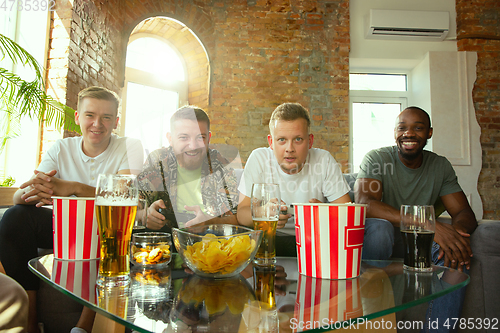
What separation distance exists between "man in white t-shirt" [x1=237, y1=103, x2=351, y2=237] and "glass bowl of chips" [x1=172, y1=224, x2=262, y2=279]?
788 mm

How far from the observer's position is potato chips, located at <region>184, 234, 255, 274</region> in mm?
603

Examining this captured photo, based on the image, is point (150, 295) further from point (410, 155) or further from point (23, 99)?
point (23, 99)

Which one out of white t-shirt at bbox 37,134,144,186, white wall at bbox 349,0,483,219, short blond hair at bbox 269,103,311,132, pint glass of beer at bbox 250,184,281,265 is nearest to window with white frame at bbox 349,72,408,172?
white wall at bbox 349,0,483,219

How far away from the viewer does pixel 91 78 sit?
2881mm

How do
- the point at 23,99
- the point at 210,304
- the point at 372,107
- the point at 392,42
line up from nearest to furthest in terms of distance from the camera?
the point at 210,304, the point at 23,99, the point at 392,42, the point at 372,107

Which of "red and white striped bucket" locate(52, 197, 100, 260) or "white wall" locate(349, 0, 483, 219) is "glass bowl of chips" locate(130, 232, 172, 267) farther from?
"white wall" locate(349, 0, 483, 219)

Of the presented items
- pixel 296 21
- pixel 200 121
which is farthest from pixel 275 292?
pixel 296 21

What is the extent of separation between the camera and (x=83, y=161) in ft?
5.35

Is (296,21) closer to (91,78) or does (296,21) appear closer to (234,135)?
(234,135)

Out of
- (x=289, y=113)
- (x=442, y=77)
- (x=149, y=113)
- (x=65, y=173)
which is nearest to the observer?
(x=289, y=113)

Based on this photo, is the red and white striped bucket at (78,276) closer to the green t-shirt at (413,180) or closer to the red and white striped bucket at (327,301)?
the red and white striped bucket at (327,301)

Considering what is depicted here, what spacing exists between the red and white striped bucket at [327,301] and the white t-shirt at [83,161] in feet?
4.20

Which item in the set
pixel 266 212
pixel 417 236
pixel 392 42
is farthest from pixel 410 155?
pixel 392 42

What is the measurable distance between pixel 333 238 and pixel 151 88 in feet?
12.7
